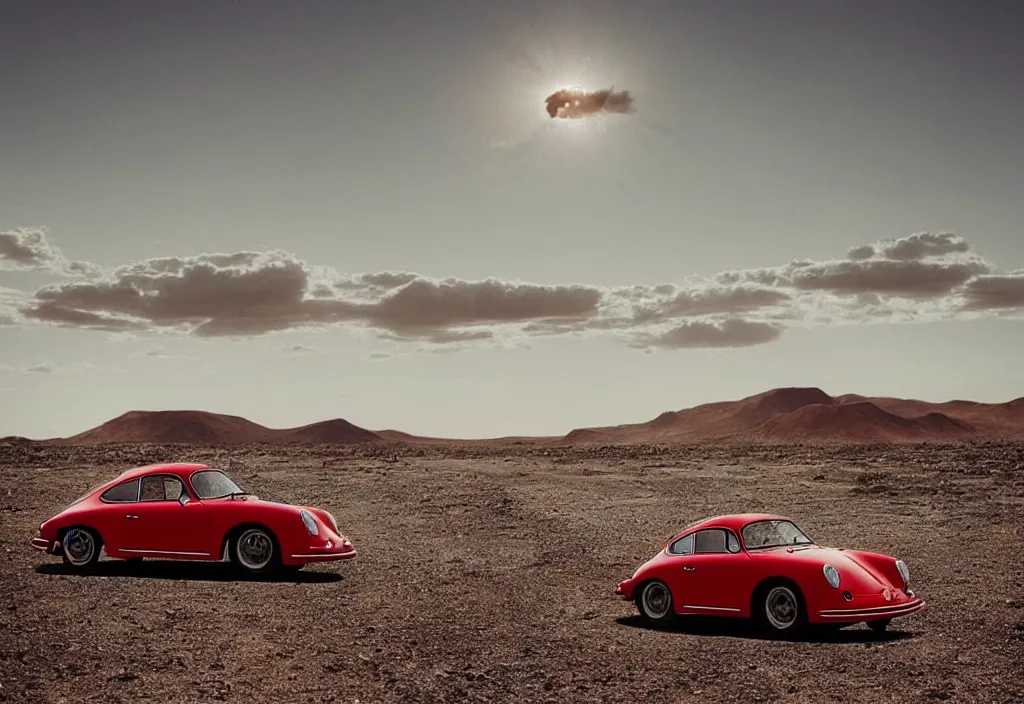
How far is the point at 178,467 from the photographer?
54.9 ft

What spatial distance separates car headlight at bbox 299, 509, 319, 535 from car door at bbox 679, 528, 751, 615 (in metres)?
6.05

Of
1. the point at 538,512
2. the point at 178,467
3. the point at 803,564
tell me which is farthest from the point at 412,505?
the point at 803,564

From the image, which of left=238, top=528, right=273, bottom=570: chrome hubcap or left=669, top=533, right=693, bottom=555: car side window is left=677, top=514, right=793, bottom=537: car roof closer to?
left=669, top=533, right=693, bottom=555: car side window

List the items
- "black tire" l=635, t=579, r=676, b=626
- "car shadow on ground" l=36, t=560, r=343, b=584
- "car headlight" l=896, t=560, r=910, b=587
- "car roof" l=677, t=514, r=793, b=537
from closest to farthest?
"car headlight" l=896, t=560, r=910, b=587
"car roof" l=677, t=514, r=793, b=537
"black tire" l=635, t=579, r=676, b=626
"car shadow on ground" l=36, t=560, r=343, b=584

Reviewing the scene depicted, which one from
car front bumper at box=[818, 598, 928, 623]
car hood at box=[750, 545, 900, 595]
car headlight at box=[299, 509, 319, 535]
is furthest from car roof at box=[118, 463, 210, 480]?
car front bumper at box=[818, 598, 928, 623]

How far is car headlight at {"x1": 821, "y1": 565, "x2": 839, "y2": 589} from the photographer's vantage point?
12570 millimetres

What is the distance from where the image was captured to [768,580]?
13125mm

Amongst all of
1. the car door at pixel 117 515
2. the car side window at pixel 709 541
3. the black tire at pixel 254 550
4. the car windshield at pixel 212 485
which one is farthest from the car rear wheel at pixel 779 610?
the car door at pixel 117 515

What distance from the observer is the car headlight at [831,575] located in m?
12.6

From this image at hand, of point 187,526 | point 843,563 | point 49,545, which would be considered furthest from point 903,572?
point 49,545

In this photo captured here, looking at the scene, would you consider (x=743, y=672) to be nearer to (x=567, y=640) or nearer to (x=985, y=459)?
(x=567, y=640)

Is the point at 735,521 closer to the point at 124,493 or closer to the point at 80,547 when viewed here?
the point at 124,493

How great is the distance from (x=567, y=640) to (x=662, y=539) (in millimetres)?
9603

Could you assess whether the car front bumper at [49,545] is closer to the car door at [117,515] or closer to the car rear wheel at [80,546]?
the car rear wheel at [80,546]
